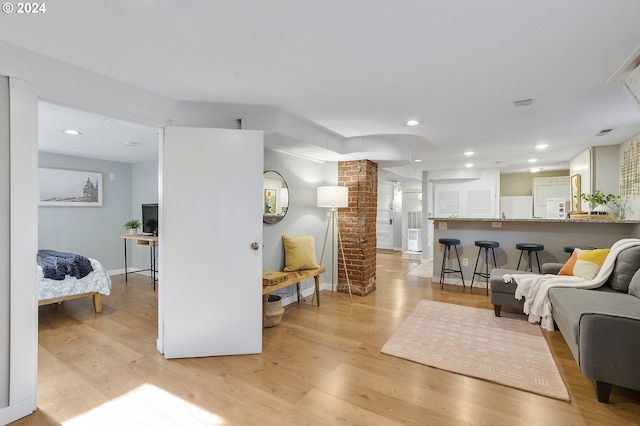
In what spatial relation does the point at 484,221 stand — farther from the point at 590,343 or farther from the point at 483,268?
the point at 590,343

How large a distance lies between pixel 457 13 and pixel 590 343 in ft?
7.15

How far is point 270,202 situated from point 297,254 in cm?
75

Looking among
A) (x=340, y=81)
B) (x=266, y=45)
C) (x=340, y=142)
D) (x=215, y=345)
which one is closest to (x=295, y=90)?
(x=340, y=81)

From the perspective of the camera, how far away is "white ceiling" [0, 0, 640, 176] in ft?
4.96

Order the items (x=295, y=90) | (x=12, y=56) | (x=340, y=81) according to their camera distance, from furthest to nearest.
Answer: (x=295, y=90), (x=340, y=81), (x=12, y=56)

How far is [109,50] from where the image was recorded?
1895 millimetres

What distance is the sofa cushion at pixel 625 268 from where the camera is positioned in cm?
281

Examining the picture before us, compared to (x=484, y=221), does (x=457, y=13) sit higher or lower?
higher

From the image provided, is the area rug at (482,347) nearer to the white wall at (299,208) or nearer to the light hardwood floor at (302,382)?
the light hardwood floor at (302,382)

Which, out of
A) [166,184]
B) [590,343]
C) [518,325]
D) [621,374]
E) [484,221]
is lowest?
[518,325]

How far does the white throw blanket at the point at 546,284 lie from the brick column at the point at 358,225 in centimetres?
192

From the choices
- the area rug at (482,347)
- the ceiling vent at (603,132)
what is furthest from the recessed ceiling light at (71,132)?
the ceiling vent at (603,132)

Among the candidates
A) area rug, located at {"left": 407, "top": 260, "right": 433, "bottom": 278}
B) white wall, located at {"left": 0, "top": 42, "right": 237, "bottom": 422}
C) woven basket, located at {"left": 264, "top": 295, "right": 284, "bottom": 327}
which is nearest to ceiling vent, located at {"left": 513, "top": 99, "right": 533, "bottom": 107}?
woven basket, located at {"left": 264, "top": 295, "right": 284, "bottom": 327}

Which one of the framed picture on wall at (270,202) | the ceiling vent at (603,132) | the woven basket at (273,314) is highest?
the ceiling vent at (603,132)
